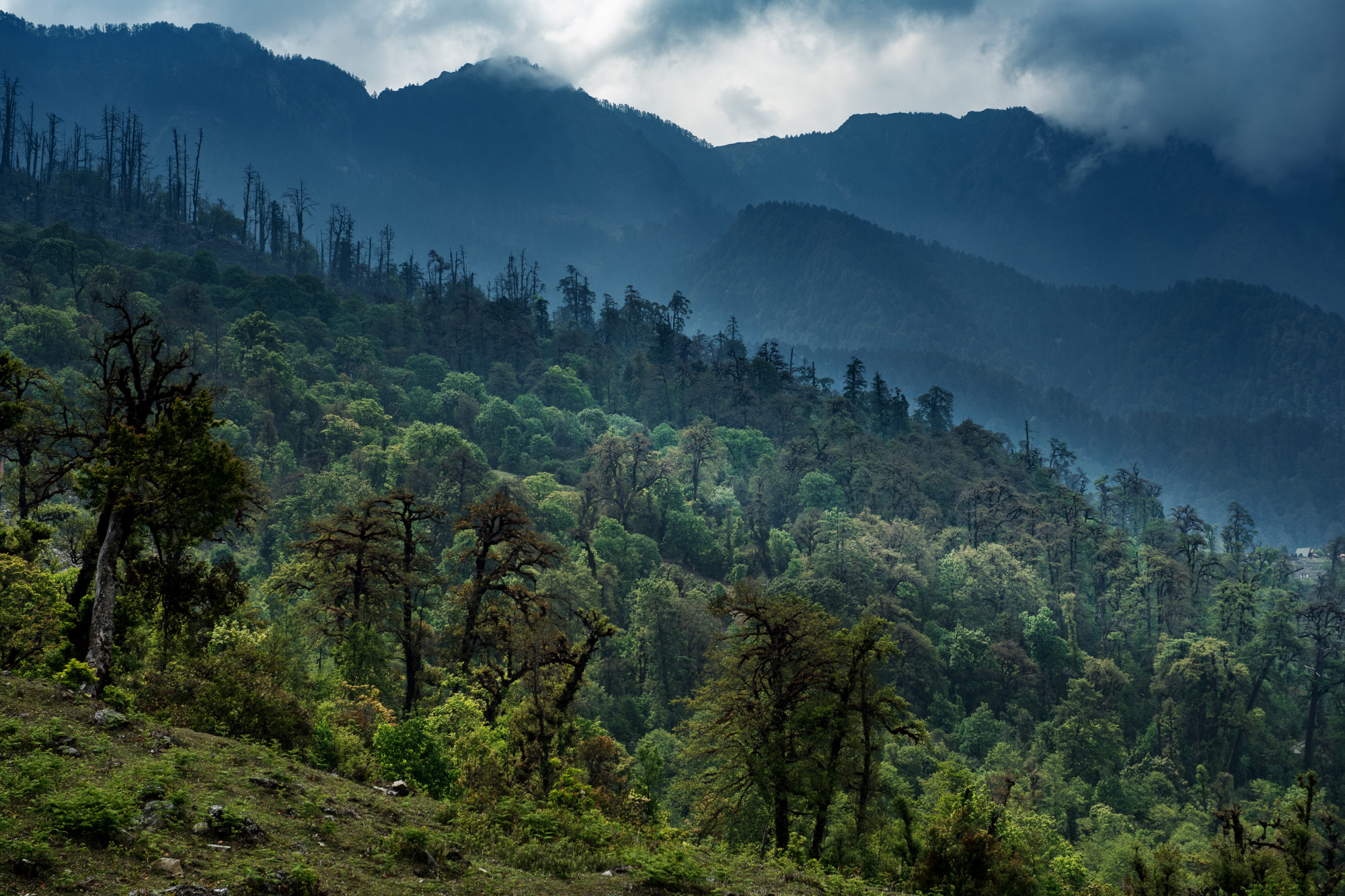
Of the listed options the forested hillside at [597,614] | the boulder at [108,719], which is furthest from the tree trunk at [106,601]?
the boulder at [108,719]

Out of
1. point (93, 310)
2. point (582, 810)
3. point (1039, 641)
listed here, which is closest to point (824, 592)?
point (1039, 641)

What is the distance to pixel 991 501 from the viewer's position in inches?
3912

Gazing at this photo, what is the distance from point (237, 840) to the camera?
38.8 ft

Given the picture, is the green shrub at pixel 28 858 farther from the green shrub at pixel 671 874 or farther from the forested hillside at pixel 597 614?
the green shrub at pixel 671 874

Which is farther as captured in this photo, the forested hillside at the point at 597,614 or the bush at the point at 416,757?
the bush at the point at 416,757

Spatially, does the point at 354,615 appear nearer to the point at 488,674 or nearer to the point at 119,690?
the point at 488,674

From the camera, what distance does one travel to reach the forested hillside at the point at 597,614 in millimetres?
17781

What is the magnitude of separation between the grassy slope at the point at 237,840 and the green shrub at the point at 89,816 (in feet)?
0.59

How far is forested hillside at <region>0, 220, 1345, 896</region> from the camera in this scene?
58.3 ft

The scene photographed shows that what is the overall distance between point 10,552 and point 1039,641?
8200cm

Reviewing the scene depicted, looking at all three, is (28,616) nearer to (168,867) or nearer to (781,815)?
(168,867)

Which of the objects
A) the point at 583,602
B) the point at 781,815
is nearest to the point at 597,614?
the point at 781,815

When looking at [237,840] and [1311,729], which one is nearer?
[237,840]

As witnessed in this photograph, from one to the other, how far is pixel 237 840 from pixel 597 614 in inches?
586
